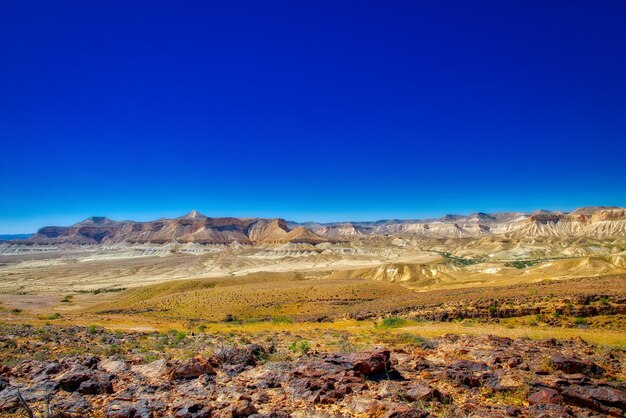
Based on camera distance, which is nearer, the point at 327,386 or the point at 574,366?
the point at 327,386

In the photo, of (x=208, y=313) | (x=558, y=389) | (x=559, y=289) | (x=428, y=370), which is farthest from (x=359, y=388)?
(x=208, y=313)

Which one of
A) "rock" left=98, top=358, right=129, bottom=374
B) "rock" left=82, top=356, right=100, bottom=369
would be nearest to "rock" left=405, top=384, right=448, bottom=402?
"rock" left=98, top=358, right=129, bottom=374

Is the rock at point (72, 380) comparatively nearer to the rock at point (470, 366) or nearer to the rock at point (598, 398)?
the rock at point (470, 366)

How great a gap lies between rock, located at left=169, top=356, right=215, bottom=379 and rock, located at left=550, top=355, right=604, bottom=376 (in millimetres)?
9117

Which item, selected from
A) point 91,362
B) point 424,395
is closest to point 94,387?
point 91,362

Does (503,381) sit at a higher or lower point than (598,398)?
lower

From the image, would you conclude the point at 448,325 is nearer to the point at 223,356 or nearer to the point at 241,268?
the point at 223,356

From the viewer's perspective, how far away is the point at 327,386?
26.8 ft

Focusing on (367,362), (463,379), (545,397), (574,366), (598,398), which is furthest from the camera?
(367,362)

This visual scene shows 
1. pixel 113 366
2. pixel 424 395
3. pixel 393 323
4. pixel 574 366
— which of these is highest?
pixel 574 366

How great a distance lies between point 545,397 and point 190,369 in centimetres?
841

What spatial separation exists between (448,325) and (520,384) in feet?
46.1

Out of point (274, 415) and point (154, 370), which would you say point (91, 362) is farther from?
point (274, 415)

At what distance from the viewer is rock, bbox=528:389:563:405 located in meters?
7.28
